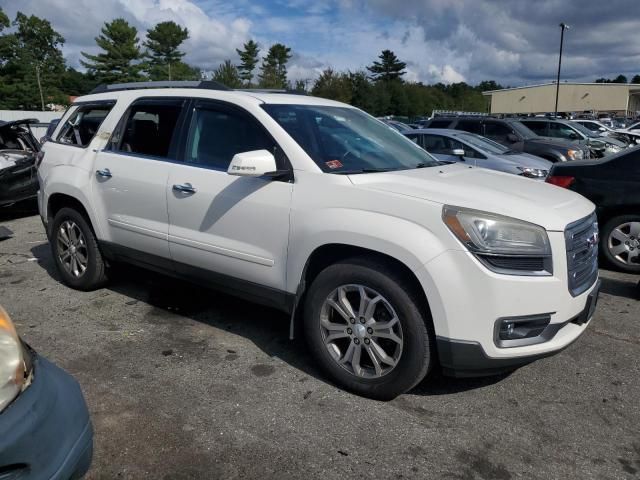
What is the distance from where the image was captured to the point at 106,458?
2.67m

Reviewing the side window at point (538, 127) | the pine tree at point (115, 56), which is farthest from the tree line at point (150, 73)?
the side window at point (538, 127)

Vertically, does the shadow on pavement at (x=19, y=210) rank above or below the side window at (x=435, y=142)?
below

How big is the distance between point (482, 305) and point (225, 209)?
1.80m

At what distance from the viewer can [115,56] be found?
76.8 metres

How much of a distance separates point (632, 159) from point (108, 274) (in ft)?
18.4

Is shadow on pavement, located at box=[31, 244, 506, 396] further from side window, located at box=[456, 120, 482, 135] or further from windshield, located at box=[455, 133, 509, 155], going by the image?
side window, located at box=[456, 120, 482, 135]

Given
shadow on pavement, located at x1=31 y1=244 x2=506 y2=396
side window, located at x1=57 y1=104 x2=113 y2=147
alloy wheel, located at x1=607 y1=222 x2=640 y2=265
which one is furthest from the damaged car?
alloy wheel, located at x1=607 y1=222 x2=640 y2=265

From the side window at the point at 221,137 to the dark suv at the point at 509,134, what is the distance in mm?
10201

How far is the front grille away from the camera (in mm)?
2938

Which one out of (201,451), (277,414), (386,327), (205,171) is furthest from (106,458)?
(205,171)

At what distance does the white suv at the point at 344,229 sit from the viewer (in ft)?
9.30

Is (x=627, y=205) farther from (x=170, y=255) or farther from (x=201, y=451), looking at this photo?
(x=201, y=451)

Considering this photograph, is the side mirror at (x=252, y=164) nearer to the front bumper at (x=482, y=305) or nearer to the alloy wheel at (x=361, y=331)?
the alloy wheel at (x=361, y=331)

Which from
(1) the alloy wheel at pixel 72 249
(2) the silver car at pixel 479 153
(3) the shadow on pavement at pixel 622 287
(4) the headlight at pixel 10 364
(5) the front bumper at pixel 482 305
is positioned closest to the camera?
(4) the headlight at pixel 10 364
